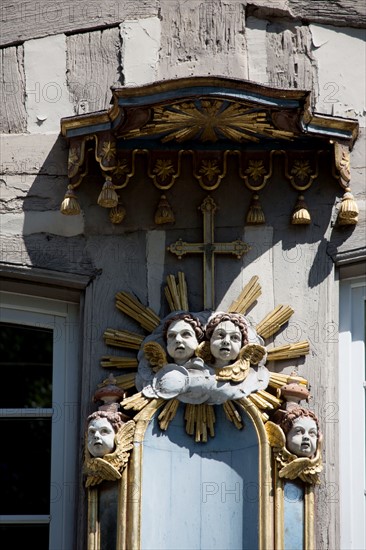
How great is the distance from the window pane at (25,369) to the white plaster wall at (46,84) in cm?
91

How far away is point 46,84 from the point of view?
7.38 m

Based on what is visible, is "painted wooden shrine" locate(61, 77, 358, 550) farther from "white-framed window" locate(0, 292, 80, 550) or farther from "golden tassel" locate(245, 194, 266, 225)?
"white-framed window" locate(0, 292, 80, 550)

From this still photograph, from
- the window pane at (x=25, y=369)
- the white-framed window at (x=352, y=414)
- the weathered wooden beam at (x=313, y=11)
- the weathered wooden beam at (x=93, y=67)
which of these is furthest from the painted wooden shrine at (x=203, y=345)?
the window pane at (x=25, y=369)

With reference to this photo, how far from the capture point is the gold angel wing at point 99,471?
663cm

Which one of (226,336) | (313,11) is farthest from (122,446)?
(313,11)

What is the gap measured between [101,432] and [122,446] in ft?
0.30

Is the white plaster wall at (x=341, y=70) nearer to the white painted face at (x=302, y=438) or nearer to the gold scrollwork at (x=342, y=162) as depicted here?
the gold scrollwork at (x=342, y=162)

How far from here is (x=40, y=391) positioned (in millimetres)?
8172

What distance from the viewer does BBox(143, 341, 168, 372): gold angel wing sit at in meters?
6.84

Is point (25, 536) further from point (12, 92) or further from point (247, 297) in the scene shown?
point (12, 92)

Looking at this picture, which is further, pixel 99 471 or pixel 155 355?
pixel 155 355

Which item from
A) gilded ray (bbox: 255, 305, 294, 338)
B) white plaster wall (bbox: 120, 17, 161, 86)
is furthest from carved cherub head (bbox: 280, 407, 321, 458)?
white plaster wall (bbox: 120, 17, 161, 86)

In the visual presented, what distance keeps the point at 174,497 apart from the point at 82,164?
1294 millimetres

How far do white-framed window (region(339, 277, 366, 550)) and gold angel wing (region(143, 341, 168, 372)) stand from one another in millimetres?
664
